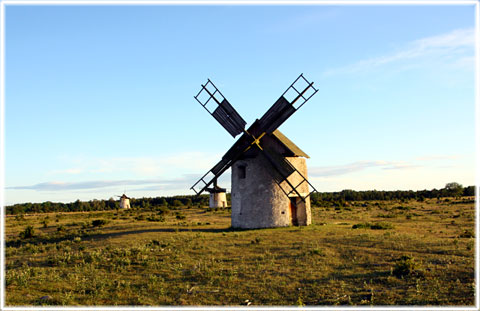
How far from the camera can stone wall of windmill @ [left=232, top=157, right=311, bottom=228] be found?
26688mm

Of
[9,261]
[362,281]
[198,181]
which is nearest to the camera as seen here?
[362,281]

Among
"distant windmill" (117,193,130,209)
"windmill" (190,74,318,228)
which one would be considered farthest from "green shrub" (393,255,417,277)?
"distant windmill" (117,193,130,209)

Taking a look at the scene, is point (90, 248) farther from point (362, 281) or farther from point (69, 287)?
point (362, 281)

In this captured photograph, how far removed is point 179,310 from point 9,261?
14379mm

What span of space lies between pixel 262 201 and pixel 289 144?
16.1 ft

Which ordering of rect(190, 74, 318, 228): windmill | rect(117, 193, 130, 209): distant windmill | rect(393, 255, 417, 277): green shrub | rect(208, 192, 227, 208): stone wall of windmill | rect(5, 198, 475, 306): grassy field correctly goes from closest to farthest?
1. rect(5, 198, 475, 306): grassy field
2. rect(393, 255, 417, 277): green shrub
3. rect(190, 74, 318, 228): windmill
4. rect(208, 192, 227, 208): stone wall of windmill
5. rect(117, 193, 130, 209): distant windmill

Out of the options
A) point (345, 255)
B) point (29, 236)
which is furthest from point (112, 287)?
point (29, 236)

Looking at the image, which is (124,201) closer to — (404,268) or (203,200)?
(203,200)

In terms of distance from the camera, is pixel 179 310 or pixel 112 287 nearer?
pixel 179 310

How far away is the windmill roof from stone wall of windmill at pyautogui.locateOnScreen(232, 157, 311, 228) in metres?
0.61

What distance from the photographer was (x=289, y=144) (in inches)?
1134

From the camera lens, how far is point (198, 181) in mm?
29188

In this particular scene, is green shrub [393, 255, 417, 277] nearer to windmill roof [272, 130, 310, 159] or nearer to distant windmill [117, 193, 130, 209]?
windmill roof [272, 130, 310, 159]

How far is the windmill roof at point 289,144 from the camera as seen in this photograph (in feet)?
91.0
